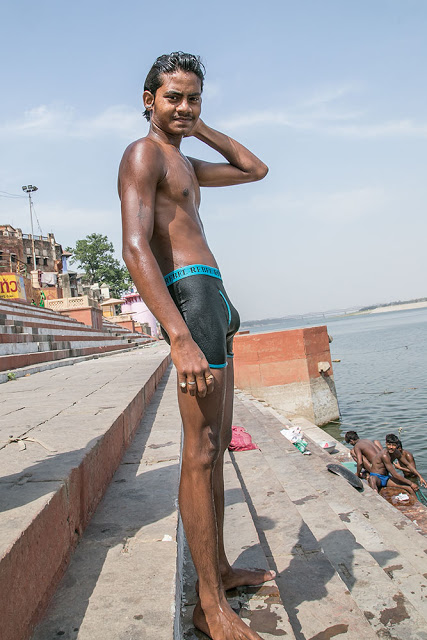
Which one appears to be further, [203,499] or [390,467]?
[390,467]

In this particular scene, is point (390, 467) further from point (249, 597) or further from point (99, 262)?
point (99, 262)

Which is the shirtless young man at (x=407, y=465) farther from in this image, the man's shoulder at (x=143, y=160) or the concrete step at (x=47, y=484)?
the man's shoulder at (x=143, y=160)

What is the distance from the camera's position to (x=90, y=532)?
6.92ft

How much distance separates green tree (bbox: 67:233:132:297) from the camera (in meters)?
59.2

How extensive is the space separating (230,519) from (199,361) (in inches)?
65.8

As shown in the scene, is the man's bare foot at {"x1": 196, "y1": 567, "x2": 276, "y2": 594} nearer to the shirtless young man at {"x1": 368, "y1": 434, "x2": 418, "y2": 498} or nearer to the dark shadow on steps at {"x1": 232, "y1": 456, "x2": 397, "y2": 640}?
the dark shadow on steps at {"x1": 232, "y1": 456, "x2": 397, "y2": 640}

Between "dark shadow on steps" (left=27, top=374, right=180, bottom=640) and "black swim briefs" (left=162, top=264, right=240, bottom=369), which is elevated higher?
"black swim briefs" (left=162, top=264, right=240, bottom=369)

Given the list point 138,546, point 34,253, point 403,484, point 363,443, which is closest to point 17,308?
point 363,443

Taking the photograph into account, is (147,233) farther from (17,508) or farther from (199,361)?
(17,508)

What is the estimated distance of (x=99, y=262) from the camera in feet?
197

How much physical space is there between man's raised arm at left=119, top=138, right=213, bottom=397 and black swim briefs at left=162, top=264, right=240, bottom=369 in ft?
0.23

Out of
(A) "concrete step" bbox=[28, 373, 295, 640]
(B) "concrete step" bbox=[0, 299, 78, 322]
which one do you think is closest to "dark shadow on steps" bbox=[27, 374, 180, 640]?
(A) "concrete step" bbox=[28, 373, 295, 640]

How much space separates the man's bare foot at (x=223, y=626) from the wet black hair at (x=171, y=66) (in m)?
1.90

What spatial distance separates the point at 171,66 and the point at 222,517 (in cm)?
177
